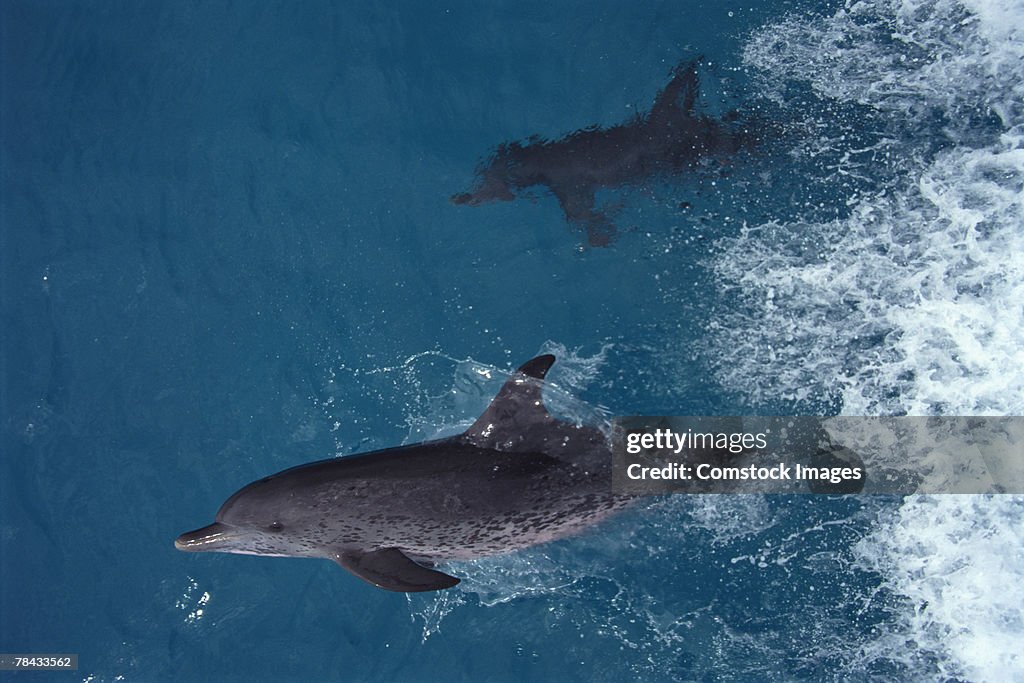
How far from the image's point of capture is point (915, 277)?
9781 mm

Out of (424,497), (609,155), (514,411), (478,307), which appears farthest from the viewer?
(609,155)

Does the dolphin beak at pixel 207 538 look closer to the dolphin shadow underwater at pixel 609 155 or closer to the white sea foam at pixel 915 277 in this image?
the dolphin shadow underwater at pixel 609 155

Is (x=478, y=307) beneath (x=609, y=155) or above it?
beneath

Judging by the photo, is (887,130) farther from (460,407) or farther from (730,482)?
(460,407)

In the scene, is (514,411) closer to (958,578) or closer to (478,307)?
(478,307)

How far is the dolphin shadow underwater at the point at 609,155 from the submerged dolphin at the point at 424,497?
131 inches

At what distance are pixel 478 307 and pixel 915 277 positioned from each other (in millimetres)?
5526

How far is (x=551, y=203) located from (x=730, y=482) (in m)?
4.42

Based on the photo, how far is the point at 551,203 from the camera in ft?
35.9

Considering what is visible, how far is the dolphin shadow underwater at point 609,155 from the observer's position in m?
10.4

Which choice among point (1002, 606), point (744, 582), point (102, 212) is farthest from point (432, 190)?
point (1002, 606)

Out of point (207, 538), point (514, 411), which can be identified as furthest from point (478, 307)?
point (207, 538)

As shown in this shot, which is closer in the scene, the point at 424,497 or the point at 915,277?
the point at 424,497

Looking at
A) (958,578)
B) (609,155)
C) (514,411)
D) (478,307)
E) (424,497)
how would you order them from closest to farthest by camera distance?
(424,497) < (514,411) < (958,578) < (478,307) < (609,155)
